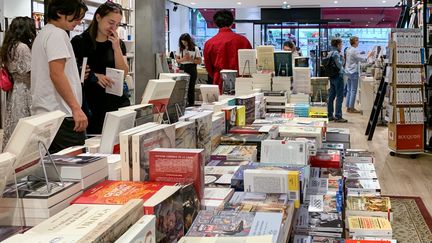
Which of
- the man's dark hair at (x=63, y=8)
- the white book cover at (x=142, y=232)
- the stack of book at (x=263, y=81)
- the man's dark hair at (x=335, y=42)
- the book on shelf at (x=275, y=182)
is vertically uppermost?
the man's dark hair at (x=335, y=42)

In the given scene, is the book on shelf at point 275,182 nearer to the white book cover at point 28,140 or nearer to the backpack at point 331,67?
the white book cover at point 28,140

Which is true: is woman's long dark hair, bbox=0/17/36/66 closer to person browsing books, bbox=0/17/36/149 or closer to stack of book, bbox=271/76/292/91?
person browsing books, bbox=0/17/36/149

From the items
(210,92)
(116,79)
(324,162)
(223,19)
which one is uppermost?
(223,19)

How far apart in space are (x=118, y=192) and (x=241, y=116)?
191 cm

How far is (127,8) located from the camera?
9734 mm

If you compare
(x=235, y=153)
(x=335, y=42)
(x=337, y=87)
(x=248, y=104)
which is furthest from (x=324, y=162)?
(x=335, y=42)

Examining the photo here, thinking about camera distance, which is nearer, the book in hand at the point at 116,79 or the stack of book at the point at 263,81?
the book in hand at the point at 116,79

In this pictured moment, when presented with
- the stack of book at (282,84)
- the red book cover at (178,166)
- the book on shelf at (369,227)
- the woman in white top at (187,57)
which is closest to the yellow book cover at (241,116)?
the book on shelf at (369,227)

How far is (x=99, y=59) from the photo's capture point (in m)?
3.39

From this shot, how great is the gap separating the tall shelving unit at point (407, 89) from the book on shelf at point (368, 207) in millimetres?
4013

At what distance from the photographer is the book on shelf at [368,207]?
2924 millimetres

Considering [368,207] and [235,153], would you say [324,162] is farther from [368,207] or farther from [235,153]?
[235,153]

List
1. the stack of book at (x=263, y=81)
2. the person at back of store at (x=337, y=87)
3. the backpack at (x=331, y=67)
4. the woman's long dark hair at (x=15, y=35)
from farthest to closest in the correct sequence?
1. the person at back of store at (x=337, y=87)
2. the backpack at (x=331, y=67)
3. the stack of book at (x=263, y=81)
4. the woman's long dark hair at (x=15, y=35)

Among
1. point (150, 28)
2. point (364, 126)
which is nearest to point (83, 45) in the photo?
point (150, 28)
